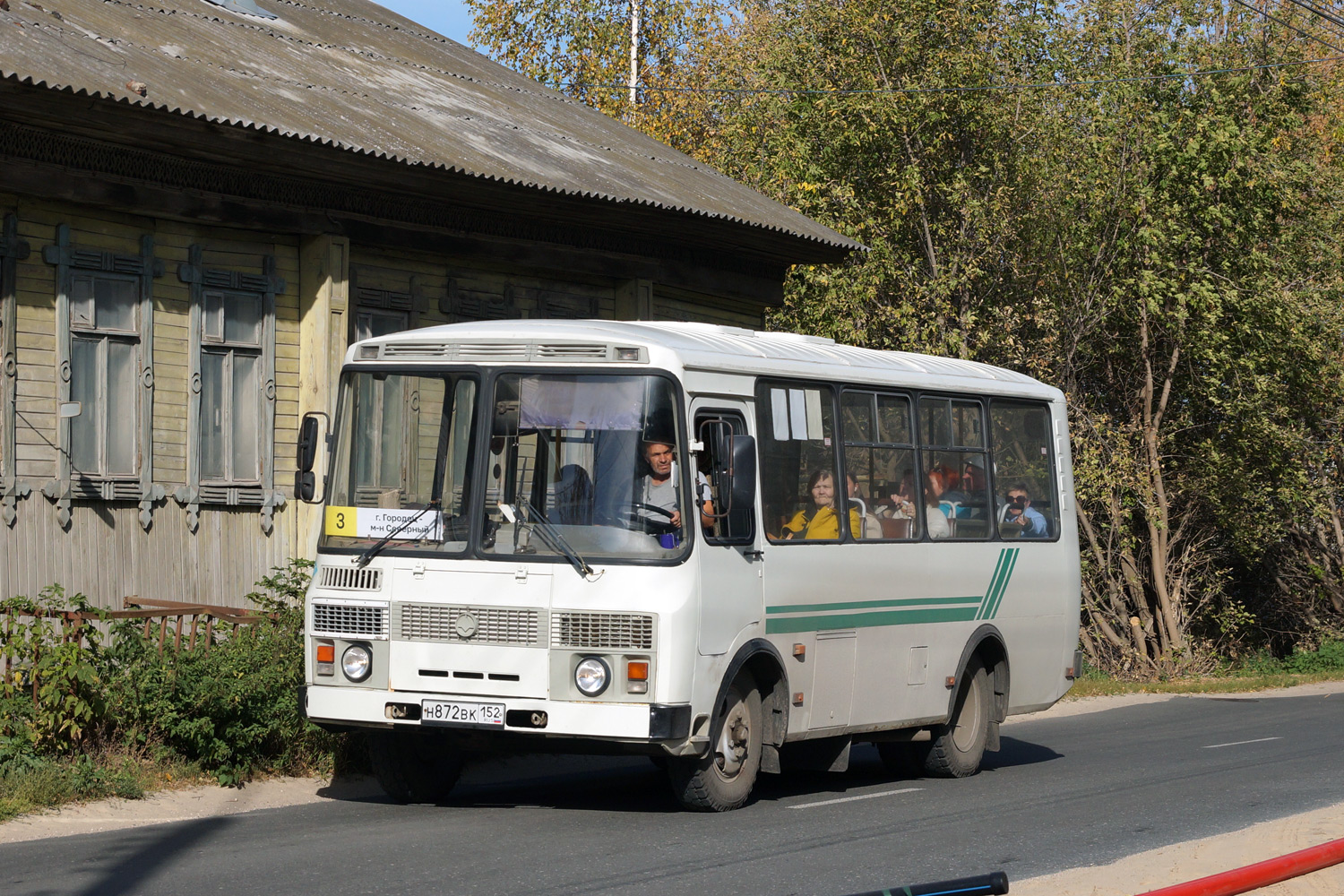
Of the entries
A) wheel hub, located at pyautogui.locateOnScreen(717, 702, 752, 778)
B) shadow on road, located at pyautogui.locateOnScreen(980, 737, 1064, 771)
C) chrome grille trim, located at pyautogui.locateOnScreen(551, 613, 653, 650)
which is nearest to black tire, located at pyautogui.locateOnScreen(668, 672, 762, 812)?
wheel hub, located at pyautogui.locateOnScreen(717, 702, 752, 778)

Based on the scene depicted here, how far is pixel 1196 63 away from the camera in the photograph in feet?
89.2

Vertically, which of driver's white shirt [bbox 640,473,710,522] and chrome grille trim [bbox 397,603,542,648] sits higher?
driver's white shirt [bbox 640,473,710,522]

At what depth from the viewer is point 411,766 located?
1000 centimetres

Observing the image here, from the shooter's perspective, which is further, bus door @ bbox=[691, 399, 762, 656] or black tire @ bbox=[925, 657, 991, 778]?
black tire @ bbox=[925, 657, 991, 778]

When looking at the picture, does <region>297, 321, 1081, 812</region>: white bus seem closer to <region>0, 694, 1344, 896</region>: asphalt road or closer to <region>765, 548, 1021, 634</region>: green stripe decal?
<region>765, 548, 1021, 634</region>: green stripe decal

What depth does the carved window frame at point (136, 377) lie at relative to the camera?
41.3 feet

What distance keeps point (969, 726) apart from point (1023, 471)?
6.95 feet

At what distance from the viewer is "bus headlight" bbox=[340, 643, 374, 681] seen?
934 cm

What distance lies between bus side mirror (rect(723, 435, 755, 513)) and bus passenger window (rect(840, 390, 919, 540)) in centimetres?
185

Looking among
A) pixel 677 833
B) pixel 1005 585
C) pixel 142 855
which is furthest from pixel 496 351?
pixel 1005 585

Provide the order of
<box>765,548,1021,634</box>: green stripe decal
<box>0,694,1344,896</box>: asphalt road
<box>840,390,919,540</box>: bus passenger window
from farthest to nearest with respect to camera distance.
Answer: <box>840,390,919,540</box>: bus passenger window → <box>765,548,1021,634</box>: green stripe decal → <box>0,694,1344,896</box>: asphalt road

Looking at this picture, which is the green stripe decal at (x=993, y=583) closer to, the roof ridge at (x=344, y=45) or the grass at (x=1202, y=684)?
the roof ridge at (x=344, y=45)

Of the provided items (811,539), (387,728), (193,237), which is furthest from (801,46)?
(387,728)

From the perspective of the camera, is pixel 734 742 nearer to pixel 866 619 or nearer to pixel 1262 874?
pixel 866 619
